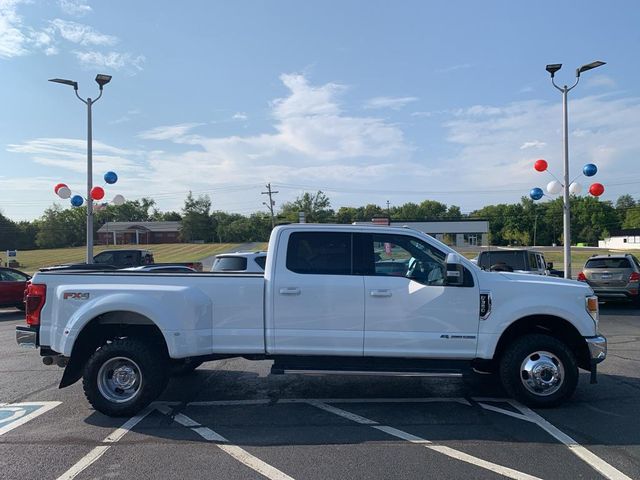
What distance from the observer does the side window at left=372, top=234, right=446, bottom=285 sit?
18.6 ft

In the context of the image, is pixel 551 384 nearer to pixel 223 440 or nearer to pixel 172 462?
pixel 223 440

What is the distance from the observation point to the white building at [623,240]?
96.6m

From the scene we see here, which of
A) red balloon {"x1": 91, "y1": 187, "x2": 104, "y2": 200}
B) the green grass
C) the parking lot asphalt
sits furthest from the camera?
the green grass

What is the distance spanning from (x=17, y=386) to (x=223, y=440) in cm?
378

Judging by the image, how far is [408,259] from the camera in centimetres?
579

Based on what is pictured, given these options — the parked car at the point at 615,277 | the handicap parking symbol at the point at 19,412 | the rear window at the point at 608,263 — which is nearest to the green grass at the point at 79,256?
the rear window at the point at 608,263

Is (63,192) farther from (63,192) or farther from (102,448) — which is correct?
(102,448)

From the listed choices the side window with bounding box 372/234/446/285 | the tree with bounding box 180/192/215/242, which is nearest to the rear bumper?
the side window with bounding box 372/234/446/285

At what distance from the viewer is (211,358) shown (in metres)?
5.92

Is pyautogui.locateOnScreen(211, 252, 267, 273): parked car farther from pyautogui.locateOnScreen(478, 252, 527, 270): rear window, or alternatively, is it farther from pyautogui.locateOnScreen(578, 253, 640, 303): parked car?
pyautogui.locateOnScreen(578, 253, 640, 303): parked car

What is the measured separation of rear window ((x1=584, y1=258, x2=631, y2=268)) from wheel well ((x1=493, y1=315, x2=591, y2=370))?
1060cm

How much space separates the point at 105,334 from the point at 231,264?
639 centimetres

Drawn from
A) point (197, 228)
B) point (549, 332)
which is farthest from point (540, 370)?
point (197, 228)

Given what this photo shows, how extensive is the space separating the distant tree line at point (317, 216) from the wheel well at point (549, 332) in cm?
7646
